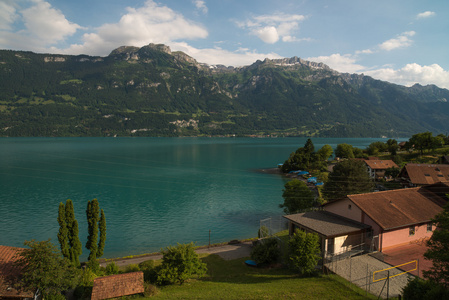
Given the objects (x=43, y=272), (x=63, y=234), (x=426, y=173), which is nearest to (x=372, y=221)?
(x=43, y=272)

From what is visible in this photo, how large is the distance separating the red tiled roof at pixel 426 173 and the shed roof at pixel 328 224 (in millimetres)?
32915

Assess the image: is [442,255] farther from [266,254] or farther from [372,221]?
[266,254]

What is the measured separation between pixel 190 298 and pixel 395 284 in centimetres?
1299

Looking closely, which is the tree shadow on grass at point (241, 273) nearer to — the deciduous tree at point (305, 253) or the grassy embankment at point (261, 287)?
the grassy embankment at point (261, 287)

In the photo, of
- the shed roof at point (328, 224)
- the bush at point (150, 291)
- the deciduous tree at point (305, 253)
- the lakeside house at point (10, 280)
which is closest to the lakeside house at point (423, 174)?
the shed roof at point (328, 224)

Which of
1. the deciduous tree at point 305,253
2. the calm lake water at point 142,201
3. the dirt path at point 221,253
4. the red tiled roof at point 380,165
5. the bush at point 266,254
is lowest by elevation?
the calm lake water at point 142,201

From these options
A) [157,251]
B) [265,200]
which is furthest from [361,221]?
[265,200]

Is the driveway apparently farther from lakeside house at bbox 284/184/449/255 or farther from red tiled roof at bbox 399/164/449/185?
red tiled roof at bbox 399/164/449/185

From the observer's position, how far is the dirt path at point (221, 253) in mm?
28172

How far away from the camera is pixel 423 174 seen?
4984cm

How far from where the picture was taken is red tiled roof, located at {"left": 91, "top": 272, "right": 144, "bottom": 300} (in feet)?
56.3

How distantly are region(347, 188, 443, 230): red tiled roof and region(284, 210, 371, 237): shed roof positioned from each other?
5.24 ft

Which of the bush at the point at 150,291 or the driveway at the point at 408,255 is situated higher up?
the driveway at the point at 408,255

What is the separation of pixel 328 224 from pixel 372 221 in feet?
11.9
